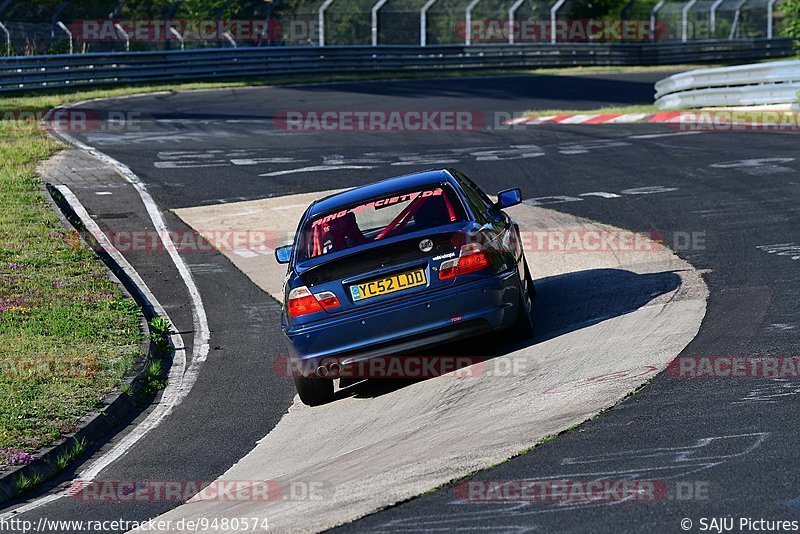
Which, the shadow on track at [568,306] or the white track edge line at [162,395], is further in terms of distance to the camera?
the shadow on track at [568,306]

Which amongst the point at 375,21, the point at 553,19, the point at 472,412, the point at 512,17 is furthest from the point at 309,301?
the point at 553,19

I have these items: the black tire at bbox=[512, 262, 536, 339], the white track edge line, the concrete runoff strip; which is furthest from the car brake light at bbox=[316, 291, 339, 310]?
the white track edge line

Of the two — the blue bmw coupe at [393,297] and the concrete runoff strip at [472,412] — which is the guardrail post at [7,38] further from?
the blue bmw coupe at [393,297]

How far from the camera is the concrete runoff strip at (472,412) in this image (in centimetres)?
606

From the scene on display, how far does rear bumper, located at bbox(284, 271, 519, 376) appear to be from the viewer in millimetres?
8039

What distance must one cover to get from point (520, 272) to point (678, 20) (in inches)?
1569

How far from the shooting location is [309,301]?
8.17 meters

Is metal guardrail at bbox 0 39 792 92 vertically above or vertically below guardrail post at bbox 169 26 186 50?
below

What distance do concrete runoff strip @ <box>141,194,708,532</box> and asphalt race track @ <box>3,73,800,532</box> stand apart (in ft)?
0.59

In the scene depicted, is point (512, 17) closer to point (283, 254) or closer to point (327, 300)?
point (283, 254)

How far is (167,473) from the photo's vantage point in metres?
7.10

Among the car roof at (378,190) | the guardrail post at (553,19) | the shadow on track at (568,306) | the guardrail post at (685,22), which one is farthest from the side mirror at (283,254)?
the guardrail post at (685,22)

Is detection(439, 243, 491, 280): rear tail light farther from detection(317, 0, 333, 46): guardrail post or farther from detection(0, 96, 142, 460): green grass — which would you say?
detection(317, 0, 333, 46): guardrail post

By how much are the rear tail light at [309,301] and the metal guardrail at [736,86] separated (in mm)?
17698
